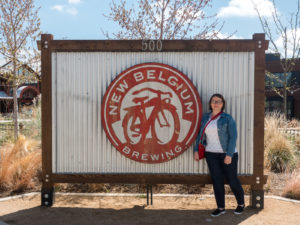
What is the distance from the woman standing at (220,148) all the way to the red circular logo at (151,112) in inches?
12.9

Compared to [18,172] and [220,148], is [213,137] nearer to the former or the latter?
[220,148]

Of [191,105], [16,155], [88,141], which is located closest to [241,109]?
[191,105]

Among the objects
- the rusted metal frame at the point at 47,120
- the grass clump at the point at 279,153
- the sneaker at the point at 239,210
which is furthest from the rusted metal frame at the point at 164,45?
the grass clump at the point at 279,153

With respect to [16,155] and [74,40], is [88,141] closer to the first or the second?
[74,40]

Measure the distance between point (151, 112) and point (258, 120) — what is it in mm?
1713

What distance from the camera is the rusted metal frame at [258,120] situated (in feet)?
14.9

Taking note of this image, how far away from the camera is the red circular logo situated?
4582 millimetres

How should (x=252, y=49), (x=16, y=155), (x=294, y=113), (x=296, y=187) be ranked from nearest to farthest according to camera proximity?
1. (x=252, y=49)
2. (x=296, y=187)
3. (x=16, y=155)
4. (x=294, y=113)

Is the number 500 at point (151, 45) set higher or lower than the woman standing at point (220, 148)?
higher

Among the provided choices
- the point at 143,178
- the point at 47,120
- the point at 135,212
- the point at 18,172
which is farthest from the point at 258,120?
the point at 18,172

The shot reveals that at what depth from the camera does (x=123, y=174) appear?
184 inches

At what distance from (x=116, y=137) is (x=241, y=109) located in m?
2.07

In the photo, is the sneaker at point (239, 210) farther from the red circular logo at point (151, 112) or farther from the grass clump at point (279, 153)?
the grass clump at point (279, 153)

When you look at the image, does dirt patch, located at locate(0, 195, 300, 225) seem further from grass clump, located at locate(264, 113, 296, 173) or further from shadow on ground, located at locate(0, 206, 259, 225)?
grass clump, located at locate(264, 113, 296, 173)
